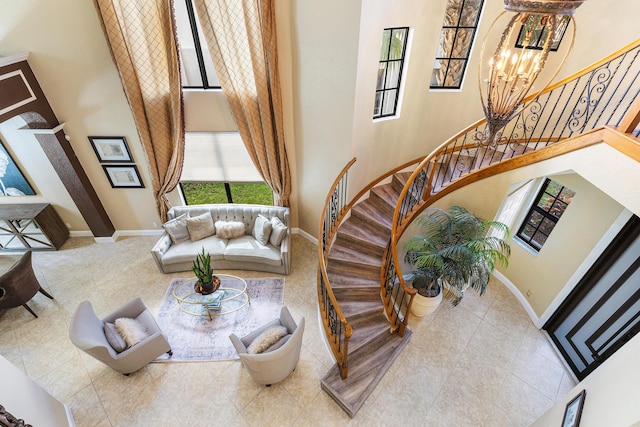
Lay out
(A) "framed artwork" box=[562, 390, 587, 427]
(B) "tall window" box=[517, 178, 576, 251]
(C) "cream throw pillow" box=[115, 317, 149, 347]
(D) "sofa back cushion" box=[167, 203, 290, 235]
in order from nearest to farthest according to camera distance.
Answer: (A) "framed artwork" box=[562, 390, 587, 427], (C) "cream throw pillow" box=[115, 317, 149, 347], (B) "tall window" box=[517, 178, 576, 251], (D) "sofa back cushion" box=[167, 203, 290, 235]

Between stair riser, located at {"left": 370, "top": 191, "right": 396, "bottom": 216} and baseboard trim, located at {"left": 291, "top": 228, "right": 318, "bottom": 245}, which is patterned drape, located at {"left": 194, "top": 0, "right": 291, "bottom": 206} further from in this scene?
stair riser, located at {"left": 370, "top": 191, "right": 396, "bottom": 216}

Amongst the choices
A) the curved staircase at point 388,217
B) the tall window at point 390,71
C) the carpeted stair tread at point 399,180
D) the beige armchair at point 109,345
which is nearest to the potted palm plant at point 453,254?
the curved staircase at point 388,217

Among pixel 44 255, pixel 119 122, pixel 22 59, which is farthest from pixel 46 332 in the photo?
pixel 22 59

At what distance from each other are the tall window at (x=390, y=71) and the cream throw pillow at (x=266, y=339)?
369 centimetres

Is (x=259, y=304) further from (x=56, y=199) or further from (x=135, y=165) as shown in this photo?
(x=56, y=199)

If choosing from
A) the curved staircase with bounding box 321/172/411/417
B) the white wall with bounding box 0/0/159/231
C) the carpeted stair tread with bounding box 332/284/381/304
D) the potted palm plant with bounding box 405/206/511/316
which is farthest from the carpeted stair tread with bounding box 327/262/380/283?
the white wall with bounding box 0/0/159/231

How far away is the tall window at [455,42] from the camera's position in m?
4.90

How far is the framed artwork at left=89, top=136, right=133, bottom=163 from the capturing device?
540 cm

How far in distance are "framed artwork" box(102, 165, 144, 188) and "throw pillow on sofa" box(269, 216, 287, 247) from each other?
272 centimetres

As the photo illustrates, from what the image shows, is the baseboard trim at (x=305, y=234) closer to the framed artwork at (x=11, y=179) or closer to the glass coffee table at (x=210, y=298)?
the glass coffee table at (x=210, y=298)

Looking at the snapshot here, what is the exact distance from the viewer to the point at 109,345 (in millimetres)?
3879

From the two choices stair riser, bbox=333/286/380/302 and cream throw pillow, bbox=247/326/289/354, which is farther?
stair riser, bbox=333/286/380/302

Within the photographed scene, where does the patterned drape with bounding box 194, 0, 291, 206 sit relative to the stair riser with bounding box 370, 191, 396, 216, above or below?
above

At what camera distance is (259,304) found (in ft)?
17.0
